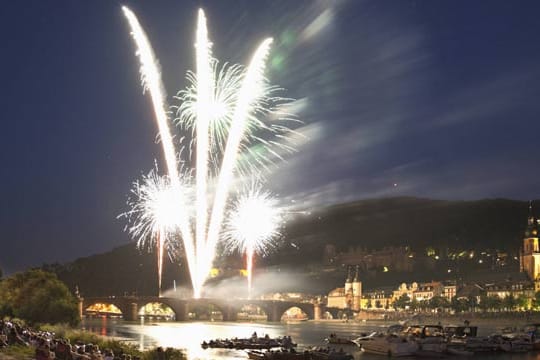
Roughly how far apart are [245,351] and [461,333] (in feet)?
79.6

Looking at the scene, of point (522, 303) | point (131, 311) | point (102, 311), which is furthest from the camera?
point (102, 311)

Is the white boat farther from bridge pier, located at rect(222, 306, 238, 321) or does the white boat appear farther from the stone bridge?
bridge pier, located at rect(222, 306, 238, 321)

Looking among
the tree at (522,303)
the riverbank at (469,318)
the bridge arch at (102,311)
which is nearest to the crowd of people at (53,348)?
the riverbank at (469,318)

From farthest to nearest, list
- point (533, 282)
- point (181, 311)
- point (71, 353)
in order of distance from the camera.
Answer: point (533, 282), point (181, 311), point (71, 353)

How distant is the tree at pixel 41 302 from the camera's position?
207 feet

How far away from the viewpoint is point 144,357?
123ft

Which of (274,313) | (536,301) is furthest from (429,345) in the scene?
(536,301)

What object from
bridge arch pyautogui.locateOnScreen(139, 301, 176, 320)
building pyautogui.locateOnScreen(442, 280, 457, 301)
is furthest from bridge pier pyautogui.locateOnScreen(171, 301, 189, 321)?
building pyautogui.locateOnScreen(442, 280, 457, 301)

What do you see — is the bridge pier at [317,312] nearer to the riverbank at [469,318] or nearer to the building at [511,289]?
the riverbank at [469,318]

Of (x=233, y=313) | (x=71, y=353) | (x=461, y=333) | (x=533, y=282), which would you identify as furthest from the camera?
(x=533, y=282)

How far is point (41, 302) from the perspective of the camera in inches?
2495

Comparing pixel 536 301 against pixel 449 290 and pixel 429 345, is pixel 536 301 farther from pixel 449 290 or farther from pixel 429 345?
pixel 429 345

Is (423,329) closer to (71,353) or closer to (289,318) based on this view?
(71,353)

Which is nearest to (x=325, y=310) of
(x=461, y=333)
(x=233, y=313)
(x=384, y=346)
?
(x=233, y=313)
